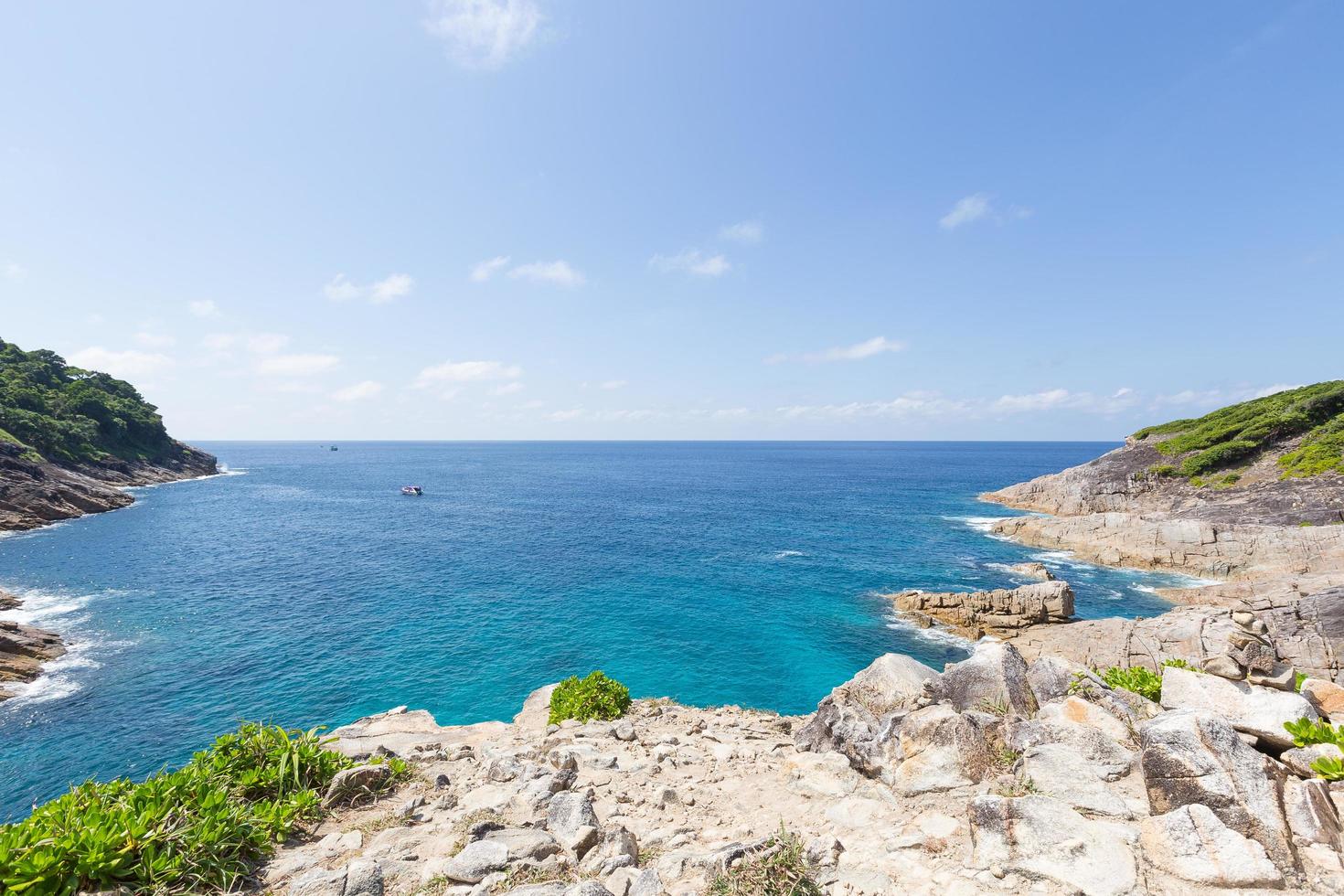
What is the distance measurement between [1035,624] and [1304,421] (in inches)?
2613

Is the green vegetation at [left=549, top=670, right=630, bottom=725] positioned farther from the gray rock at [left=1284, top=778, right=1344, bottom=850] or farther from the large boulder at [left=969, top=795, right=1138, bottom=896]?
the gray rock at [left=1284, top=778, right=1344, bottom=850]

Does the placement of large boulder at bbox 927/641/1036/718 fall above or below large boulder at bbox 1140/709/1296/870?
below

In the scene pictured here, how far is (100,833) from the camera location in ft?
25.8

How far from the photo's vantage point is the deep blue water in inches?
1158

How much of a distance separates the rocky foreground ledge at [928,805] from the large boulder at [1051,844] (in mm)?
28

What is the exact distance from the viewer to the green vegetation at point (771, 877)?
300 inches

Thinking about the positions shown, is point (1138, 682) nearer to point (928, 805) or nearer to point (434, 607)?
point (928, 805)

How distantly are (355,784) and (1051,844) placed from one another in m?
13.5

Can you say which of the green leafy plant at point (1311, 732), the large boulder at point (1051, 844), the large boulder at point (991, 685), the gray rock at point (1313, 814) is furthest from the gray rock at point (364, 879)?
the green leafy plant at point (1311, 732)

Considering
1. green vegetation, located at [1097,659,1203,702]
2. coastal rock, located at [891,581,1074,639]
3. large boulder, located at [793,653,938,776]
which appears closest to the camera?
green vegetation, located at [1097,659,1203,702]

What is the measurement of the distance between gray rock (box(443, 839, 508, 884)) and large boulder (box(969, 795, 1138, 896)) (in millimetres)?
7624

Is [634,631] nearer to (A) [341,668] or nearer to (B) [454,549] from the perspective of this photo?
(A) [341,668]

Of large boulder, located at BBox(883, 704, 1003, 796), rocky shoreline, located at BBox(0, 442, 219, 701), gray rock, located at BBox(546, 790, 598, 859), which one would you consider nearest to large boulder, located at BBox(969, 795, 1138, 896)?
large boulder, located at BBox(883, 704, 1003, 796)

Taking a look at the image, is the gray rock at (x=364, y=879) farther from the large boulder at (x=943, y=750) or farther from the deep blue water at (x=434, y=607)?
the deep blue water at (x=434, y=607)
